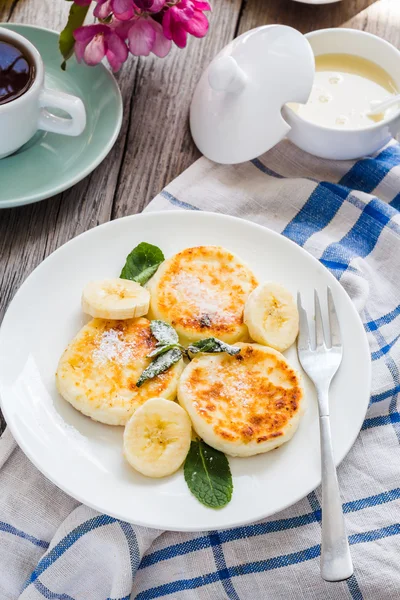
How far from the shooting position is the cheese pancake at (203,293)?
1.63 meters

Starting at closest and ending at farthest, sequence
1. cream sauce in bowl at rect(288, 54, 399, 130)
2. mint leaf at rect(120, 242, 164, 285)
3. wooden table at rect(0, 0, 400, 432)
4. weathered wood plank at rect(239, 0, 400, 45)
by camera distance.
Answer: mint leaf at rect(120, 242, 164, 285)
wooden table at rect(0, 0, 400, 432)
cream sauce in bowl at rect(288, 54, 399, 130)
weathered wood plank at rect(239, 0, 400, 45)

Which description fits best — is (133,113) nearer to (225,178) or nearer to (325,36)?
(225,178)

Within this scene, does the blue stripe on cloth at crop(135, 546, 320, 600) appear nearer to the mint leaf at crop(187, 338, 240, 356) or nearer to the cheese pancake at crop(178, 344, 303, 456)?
the cheese pancake at crop(178, 344, 303, 456)

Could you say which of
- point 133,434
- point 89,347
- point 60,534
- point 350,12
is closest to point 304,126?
point 350,12

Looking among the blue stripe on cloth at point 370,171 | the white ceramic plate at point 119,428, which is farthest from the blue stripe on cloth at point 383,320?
the blue stripe on cloth at point 370,171

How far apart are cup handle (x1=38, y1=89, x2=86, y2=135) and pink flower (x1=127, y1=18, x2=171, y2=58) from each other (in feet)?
0.75

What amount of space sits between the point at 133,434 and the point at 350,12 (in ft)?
5.68

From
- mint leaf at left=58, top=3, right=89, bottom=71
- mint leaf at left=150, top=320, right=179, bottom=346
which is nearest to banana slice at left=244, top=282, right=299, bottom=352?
mint leaf at left=150, top=320, right=179, bottom=346

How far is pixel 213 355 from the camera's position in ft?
5.19

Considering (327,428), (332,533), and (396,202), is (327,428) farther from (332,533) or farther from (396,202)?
(396,202)

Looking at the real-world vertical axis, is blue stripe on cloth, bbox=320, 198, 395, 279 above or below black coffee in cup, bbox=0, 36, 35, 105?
below

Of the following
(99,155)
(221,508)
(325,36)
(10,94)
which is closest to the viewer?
(221,508)

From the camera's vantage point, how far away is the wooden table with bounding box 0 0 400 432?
1.94 metres

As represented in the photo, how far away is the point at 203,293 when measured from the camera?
168cm
